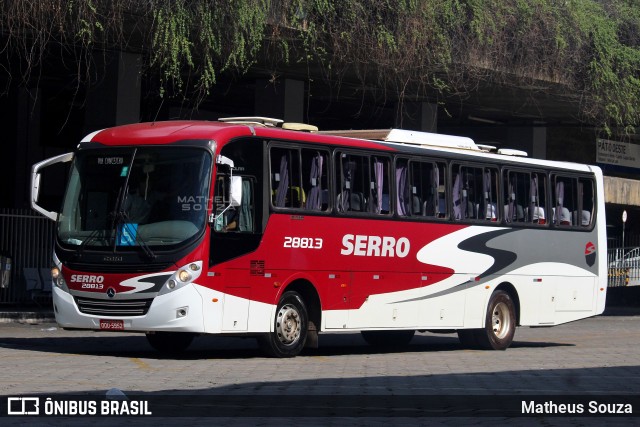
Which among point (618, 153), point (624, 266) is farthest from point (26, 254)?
point (618, 153)

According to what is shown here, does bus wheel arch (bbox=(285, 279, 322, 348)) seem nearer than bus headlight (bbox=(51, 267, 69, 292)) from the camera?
No

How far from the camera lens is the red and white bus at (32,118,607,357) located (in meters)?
17.2

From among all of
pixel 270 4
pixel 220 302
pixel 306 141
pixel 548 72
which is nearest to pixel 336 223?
pixel 306 141

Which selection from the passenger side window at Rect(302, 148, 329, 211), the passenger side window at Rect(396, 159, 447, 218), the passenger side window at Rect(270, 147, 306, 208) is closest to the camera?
the passenger side window at Rect(270, 147, 306, 208)

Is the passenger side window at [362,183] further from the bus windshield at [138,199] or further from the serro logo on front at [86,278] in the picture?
the serro logo on front at [86,278]

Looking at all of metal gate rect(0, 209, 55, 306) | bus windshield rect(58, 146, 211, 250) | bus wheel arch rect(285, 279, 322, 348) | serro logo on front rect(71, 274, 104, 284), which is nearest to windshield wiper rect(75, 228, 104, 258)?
bus windshield rect(58, 146, 211, 250)

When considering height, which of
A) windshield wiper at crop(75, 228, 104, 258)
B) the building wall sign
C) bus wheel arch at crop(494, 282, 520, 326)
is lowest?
bus wheel arch at crop(494, 282, 520, 326)

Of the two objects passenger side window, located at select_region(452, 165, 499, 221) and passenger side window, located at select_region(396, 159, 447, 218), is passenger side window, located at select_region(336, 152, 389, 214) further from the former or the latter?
passenger side window, located at select_region(452, 165, 499, 221)

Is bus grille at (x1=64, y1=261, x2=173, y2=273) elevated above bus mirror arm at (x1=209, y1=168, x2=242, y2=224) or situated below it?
below

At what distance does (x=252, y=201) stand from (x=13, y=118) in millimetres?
26304

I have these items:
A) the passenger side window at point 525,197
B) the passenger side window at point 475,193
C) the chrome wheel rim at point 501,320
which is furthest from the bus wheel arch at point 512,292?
the passenger side window at point 475,193

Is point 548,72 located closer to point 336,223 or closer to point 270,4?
point 270,4

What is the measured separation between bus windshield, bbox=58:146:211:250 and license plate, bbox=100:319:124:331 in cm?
96

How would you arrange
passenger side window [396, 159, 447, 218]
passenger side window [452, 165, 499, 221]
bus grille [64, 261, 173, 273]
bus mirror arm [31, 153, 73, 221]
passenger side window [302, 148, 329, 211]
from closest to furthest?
bus grille [64, 261, 173, 273] < bus mirror arm [31, 153, 73, 221] < passenger side window [302, 148, 329, 211] < passenger side window [396, 159, 447, 218] < passenger side window [452, 165, 499, 221]
